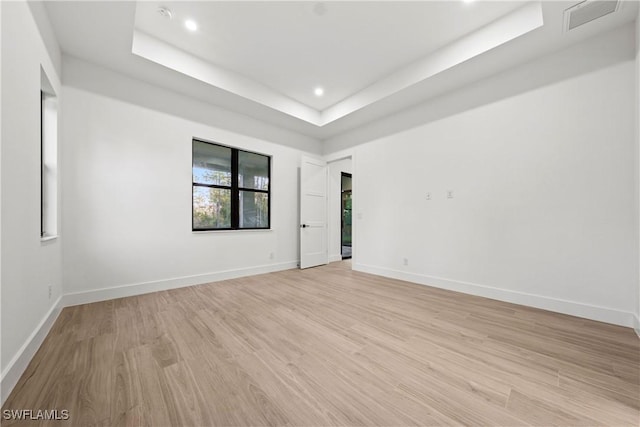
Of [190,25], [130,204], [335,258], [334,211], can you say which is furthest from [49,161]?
[335,258]

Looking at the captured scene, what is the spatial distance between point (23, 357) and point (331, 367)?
2.02m

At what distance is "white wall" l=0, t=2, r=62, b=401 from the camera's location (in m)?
1.41

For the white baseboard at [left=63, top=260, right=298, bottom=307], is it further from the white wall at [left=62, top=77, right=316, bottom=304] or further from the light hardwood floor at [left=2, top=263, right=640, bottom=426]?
the light hardwood floor at [left=2, top=263, right=640, bottom=426]

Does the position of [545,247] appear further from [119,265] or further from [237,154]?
[119,265]

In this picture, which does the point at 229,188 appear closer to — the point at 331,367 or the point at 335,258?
the point at 335,258

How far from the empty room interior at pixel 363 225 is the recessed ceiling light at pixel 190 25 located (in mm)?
15

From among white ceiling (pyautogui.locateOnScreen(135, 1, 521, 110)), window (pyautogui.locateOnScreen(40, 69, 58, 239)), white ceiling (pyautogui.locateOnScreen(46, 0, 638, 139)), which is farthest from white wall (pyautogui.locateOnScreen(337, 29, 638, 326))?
window (pyautogui.locateOnScreen(40, 69, 58, 239))

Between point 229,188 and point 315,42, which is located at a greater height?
point 315,42

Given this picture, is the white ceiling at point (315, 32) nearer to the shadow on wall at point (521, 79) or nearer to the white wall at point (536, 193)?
the shadow on wall at point (521, 79)

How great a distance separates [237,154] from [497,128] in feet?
13.1

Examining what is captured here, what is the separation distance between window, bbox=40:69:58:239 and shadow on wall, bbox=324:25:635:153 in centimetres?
415

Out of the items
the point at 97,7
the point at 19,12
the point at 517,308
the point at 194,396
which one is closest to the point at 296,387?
the point at 194,396

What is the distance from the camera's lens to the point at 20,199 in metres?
1.60

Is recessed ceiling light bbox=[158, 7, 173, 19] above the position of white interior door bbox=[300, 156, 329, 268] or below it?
above
